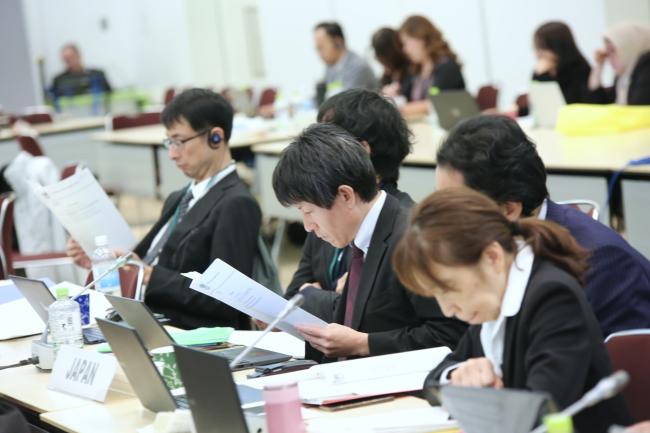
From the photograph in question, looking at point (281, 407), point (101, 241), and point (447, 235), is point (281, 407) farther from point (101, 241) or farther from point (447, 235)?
point (101, 241)

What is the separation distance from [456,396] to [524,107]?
5.72m

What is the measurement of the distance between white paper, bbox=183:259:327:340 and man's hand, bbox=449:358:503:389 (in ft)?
2.12

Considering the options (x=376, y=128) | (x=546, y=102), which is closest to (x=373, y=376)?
(x=376, y=128)

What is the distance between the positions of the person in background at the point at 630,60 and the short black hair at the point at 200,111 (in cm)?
275

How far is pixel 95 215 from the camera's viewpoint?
392 centimetres

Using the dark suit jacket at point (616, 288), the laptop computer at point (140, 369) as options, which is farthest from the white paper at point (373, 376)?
the dark suit jacket at point (616, 288)

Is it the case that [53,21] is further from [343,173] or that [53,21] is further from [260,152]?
[343,173]

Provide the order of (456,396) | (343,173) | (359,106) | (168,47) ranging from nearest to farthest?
(456,396) < (343,173) < (359,106) < (168,47)

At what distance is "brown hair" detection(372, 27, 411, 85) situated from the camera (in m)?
8.16

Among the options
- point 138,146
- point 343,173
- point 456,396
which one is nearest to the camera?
point 456,396

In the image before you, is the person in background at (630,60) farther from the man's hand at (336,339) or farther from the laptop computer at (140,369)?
the laptop computer at (140,369)

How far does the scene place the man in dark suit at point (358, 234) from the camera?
8.53 feet

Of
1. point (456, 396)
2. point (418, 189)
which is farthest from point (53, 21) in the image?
point (456, 396)

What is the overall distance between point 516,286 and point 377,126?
4.30ft
